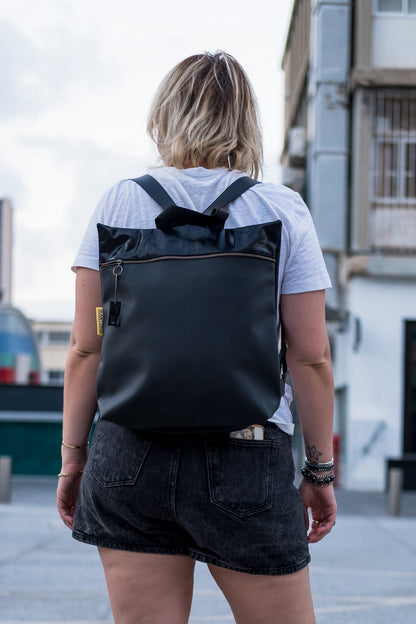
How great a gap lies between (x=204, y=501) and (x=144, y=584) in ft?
0.69

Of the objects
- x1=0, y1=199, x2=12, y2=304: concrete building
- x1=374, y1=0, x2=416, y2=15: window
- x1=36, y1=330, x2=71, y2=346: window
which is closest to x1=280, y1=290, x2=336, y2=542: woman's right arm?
x1=374, y1=0, x2=416, y2=15: window

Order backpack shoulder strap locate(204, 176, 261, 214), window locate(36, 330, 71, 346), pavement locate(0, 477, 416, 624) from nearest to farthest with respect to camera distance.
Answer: backpack shoulder strap locate(204, 176, 261, 214)
pavement locate(0, 477, 416, 624)
window locate(36, 330, 71, 346)

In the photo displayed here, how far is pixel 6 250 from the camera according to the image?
1332 inches

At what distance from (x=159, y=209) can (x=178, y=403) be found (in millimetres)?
419

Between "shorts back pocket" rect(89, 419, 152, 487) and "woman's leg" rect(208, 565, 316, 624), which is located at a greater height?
"shorts back pocket" rect(89, 419, 152, 487)

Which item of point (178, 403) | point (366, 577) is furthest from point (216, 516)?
point (366, 577)

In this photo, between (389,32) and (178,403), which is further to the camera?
(389,32)

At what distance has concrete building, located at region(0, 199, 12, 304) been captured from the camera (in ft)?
101

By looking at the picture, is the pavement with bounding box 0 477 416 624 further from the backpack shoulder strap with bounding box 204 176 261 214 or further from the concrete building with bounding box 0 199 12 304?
the concrete building with bounding box 0 199 12 304

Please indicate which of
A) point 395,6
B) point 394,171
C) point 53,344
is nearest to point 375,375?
point 394,171

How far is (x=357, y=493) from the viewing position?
45.2 ft

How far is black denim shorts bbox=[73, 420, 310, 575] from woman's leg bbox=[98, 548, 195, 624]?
2 cm

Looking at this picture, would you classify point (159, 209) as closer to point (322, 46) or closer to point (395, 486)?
point (395, 486)

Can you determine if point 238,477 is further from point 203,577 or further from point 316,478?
point 203,577
